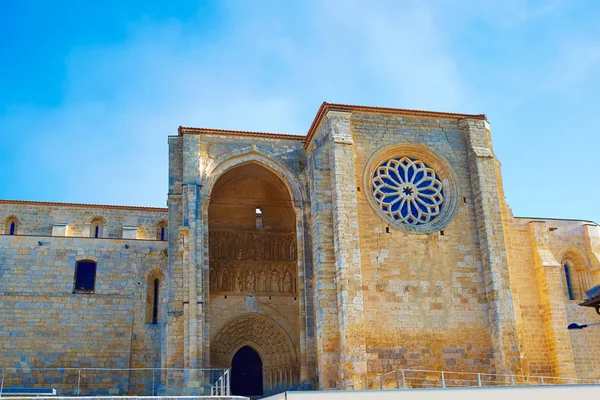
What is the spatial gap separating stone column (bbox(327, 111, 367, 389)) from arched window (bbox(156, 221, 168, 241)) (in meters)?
9.59

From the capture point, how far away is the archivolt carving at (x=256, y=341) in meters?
19.6

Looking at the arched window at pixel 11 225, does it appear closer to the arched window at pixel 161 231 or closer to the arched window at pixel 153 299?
the arched window at pixel 161 231

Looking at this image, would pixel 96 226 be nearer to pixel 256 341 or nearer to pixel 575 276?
pixel 256 341

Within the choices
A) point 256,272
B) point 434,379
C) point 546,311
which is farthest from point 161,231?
point 546,311

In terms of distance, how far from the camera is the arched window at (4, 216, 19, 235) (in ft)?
80.2

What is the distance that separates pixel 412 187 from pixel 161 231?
10574 millimetres

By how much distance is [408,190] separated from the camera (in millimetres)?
19094

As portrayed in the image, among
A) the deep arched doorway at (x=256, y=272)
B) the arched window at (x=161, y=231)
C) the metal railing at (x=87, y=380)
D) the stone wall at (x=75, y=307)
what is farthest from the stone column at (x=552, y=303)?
the arched window at (x=161, y=231)

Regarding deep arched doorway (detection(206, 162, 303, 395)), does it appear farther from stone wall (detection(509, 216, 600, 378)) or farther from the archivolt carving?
stone wall (detection(509, 216, 600, 378))

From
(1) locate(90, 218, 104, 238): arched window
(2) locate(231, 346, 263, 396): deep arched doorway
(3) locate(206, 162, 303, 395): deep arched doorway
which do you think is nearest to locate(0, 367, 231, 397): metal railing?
(2) locate(231, 346, 263, 396): deep arched doorway

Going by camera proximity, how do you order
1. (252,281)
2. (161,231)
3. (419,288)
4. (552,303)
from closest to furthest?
(419,288) < (552,303) < (252,281) < (161,231)

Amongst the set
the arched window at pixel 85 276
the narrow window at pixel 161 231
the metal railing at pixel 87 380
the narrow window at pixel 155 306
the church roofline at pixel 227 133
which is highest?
the church roofline at pixel 227 133

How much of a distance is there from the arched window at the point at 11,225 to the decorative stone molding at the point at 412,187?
43.7 ft

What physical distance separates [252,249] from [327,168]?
4151 millimetres
